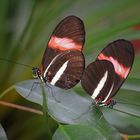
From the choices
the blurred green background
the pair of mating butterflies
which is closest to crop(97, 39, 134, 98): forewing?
the pair of mating butterflies

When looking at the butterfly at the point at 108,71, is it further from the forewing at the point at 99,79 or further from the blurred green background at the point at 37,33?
the blurred green background at the point at 37,33

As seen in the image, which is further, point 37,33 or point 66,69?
point 37,33

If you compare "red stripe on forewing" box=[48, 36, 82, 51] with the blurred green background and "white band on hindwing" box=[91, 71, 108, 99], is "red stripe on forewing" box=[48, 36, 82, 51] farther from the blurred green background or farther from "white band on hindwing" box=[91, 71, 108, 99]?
the blurred green background

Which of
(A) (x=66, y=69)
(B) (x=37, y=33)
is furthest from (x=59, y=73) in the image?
(B) (x=37, y=33)

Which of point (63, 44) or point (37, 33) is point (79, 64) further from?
point (37, 33)

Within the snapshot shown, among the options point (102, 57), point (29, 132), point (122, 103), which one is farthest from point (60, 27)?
point (29, 132)

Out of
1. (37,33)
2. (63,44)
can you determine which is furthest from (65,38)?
(37,33)

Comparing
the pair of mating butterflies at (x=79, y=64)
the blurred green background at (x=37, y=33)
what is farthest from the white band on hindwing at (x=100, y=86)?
the blurred green background at (x=37, y=33)

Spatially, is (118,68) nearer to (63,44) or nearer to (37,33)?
(63,44)
